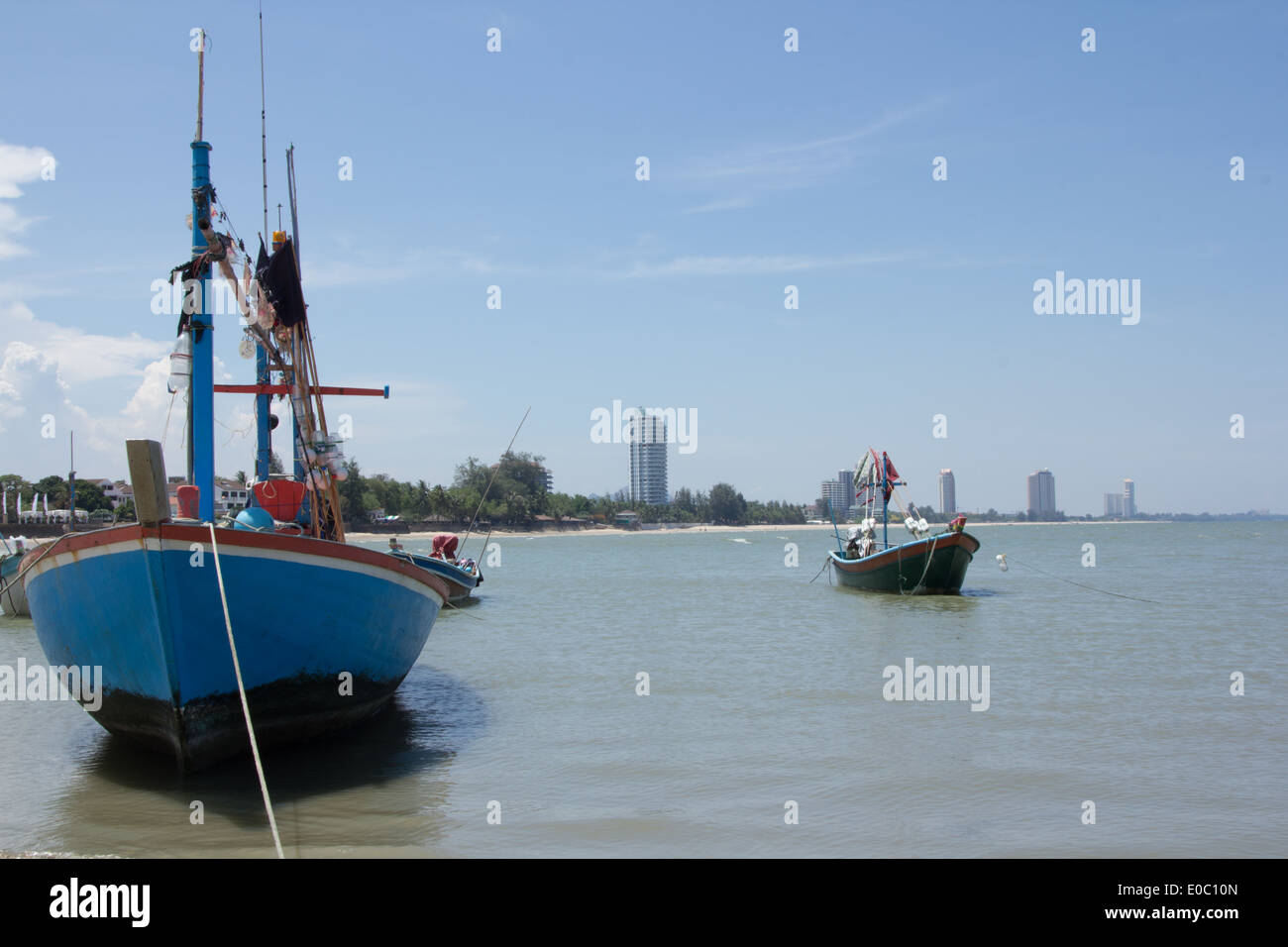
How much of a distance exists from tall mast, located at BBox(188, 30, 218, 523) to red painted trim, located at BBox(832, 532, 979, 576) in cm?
2424

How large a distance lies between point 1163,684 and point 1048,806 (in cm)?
826

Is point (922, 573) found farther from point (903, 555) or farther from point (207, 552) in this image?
point (207, 552)

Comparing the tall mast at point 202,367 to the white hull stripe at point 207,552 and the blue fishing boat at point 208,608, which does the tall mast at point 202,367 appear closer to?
the blue fishing boat at point 208,608

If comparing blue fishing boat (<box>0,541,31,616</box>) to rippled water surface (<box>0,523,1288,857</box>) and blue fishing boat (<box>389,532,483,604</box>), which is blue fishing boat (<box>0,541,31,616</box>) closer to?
rippled water surface (<box>0,523,1288,857</box>)

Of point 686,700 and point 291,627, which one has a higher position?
point 291,627

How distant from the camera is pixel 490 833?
8.06 meters

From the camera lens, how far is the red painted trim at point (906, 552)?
29766 mm

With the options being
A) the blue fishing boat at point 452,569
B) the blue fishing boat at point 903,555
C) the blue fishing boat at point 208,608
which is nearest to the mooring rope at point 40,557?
the blue fishing boat at point 208,608

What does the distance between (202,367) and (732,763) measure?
718cm

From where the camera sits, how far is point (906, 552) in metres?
30.3

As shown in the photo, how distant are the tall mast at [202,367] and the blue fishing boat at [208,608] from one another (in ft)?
0.05

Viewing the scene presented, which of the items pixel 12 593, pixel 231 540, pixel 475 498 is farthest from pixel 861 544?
pixel 475 498
